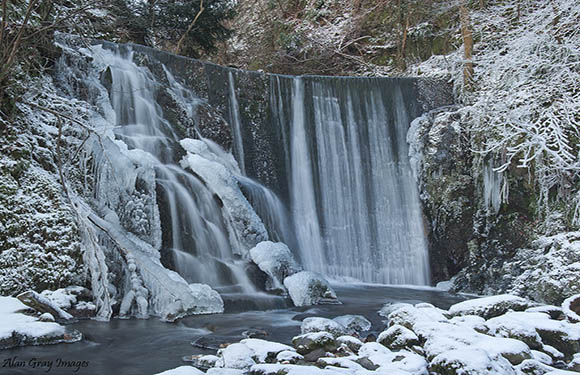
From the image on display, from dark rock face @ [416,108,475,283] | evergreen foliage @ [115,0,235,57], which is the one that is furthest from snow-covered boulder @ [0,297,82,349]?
evergreen foliage @ [115,0,235,57]

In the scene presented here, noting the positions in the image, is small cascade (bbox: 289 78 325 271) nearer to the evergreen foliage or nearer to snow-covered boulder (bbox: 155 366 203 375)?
the evergreen foliage

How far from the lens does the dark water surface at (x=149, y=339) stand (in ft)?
14.0

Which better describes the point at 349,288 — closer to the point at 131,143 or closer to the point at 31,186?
the point at 131,143

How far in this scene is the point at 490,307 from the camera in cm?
597

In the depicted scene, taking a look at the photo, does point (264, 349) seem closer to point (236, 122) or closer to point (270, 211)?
point (270, 211)

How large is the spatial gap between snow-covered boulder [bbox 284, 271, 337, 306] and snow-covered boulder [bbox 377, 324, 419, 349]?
264 cm

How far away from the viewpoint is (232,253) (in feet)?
26.8

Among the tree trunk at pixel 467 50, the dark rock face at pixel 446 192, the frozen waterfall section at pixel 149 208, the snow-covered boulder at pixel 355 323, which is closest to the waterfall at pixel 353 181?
the dark rock face at pixel 446 192

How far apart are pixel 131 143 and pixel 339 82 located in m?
5.71

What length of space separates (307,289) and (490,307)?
8.89ft

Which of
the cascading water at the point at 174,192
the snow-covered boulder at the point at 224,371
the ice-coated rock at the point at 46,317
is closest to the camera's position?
the snow-covered boulder at the point at 224,371

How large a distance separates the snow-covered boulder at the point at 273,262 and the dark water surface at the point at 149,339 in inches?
30.7

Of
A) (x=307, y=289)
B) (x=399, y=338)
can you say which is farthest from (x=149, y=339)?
(x=307, y=289)

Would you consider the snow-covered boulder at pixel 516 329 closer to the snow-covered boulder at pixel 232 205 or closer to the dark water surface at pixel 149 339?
the dark water surface at pixel 149 339
